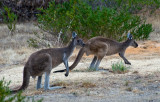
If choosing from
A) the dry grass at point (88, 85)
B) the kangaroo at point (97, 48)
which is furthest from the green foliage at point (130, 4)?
the dry grass at point (88, 85)

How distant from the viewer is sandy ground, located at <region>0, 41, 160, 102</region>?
22.1 ft

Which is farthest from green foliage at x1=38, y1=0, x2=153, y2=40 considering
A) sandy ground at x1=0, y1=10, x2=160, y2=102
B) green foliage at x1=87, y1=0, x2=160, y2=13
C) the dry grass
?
the dry grass

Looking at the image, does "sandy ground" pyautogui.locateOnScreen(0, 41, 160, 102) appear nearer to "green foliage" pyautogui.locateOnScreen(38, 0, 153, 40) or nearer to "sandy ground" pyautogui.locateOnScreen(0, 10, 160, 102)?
"sandy ground" pyautogui.locateOnScreen(0, 10, 160, 102)

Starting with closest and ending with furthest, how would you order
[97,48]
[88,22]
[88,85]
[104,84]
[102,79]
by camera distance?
[88,85]
[104,84]
[102,79]
[97,48]
[88,22]

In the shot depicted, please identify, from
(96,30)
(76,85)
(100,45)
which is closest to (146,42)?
(96,30)

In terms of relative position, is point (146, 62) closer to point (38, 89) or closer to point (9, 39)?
point (38, 89)

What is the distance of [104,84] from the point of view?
26.1 feet

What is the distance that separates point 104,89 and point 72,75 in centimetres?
196

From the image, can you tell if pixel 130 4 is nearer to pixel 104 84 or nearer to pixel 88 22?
pixel 88 22

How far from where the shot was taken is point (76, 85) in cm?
790

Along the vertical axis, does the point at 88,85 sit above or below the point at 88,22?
below

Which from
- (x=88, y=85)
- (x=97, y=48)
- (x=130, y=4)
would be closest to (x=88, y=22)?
(x=97, y=48)

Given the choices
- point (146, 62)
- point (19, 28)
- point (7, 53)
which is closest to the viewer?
point (146, 62)

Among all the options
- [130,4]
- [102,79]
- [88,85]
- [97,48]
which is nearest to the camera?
[88,85]
